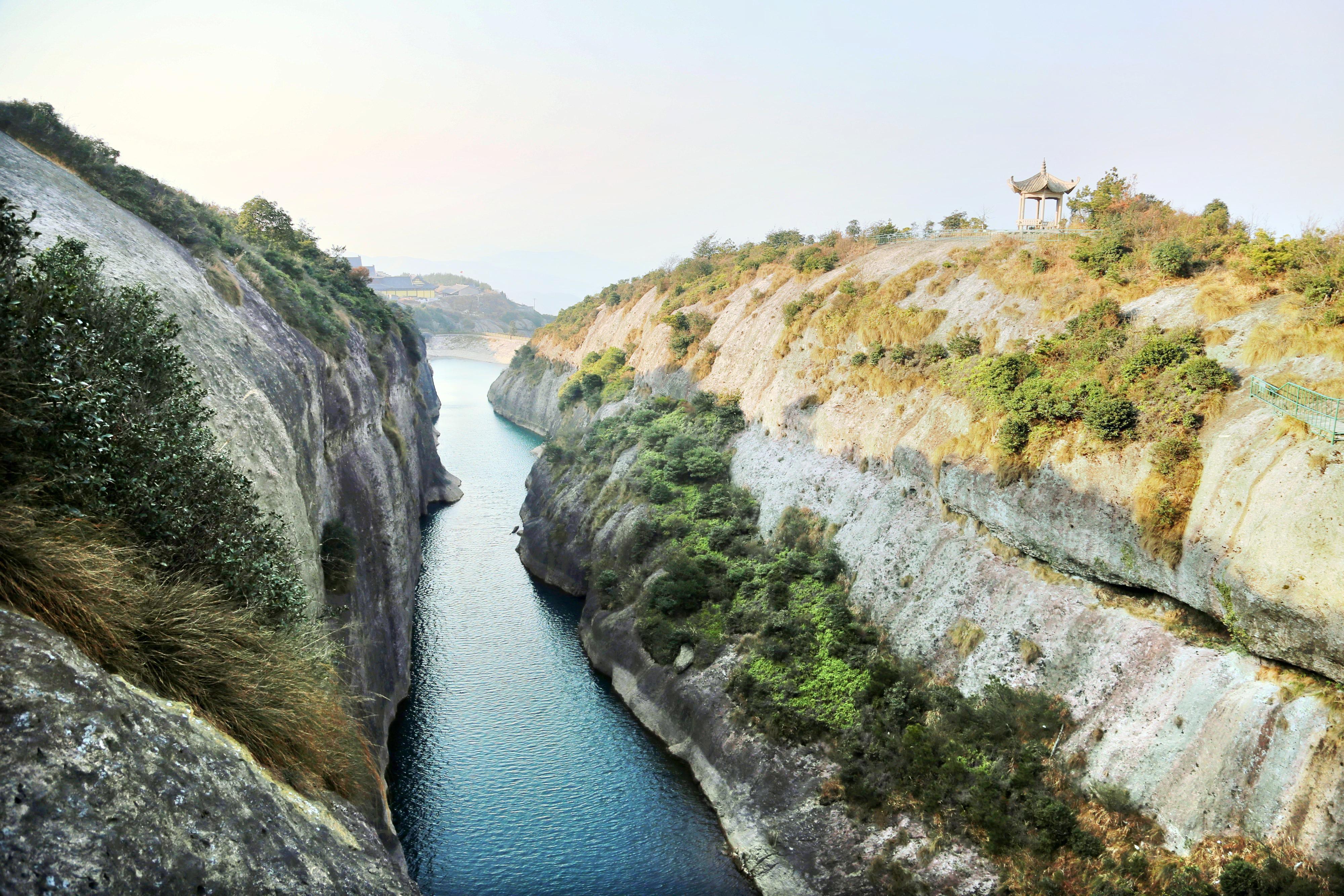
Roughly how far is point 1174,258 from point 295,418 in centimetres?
3120

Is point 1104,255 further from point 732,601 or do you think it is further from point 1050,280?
point 732,601

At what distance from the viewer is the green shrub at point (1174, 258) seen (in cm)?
2797

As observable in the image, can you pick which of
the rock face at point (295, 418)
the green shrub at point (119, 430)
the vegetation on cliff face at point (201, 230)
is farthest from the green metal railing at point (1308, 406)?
the vegetation on cliff face at point (201, 230)

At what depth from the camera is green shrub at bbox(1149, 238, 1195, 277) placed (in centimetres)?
2797

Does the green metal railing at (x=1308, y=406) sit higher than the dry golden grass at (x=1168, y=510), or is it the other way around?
the green metal railing at (x=1308, y=406)

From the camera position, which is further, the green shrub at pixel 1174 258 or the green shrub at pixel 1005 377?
the green shrub at pixel 1005 377

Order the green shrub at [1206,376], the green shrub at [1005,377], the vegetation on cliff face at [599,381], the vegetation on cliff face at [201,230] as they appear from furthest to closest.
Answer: the vegetation on cliff face at [599,381]
the green shrub at [1005,377]
the vegetation on cliff face at [201,230]
the green shrub at [1206,376]

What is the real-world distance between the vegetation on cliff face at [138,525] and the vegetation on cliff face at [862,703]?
1634 cm

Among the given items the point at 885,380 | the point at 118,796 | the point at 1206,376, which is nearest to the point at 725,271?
the point at 885,380

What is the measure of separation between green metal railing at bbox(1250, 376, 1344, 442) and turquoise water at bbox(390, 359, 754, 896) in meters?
20.3

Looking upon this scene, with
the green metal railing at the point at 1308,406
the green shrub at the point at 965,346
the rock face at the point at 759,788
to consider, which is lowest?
the rock face at the point at 759,788

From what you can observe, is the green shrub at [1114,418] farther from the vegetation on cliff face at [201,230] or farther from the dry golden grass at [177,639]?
the vegetation on cliff face at [201,230]

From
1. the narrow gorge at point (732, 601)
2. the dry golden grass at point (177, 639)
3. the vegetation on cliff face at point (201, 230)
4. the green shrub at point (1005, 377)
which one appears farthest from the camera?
the green shrub at point (1005, 377)

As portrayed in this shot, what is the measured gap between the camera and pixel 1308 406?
62.1ft
